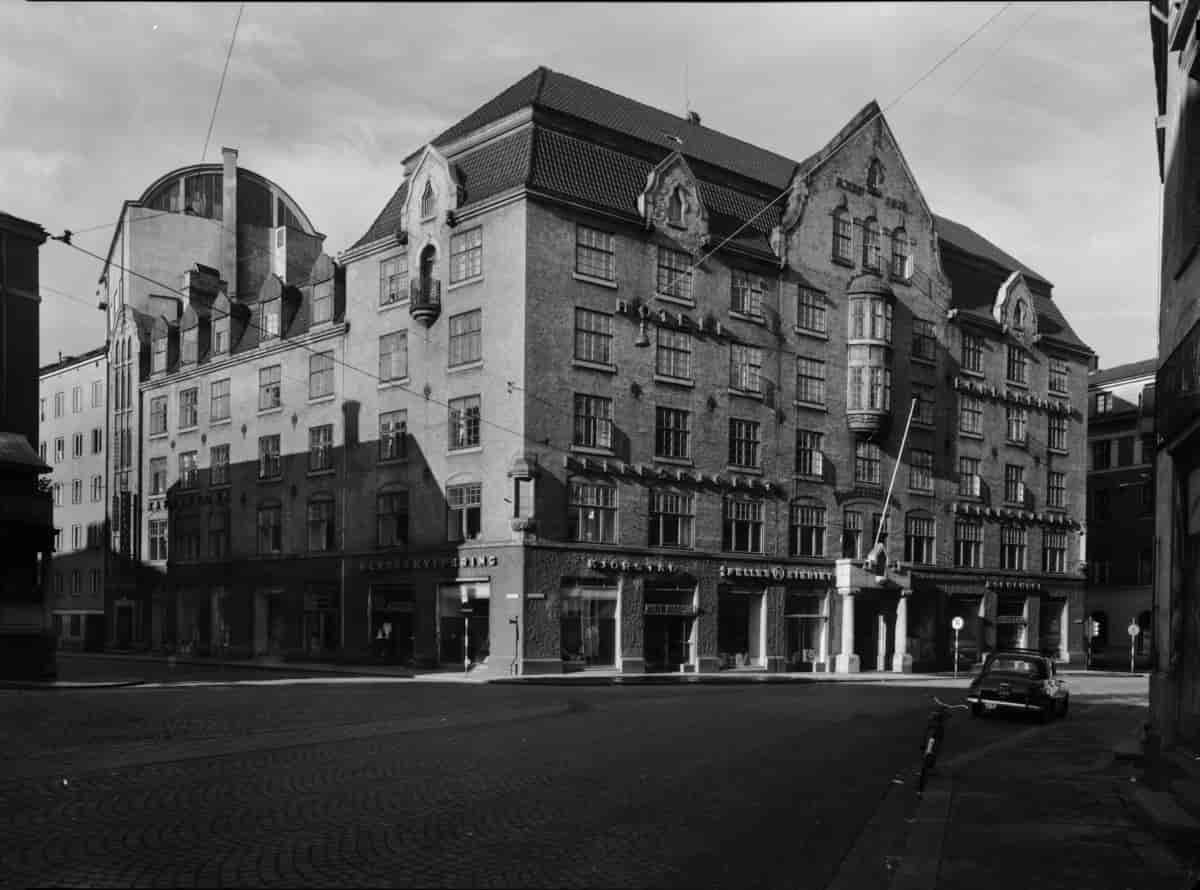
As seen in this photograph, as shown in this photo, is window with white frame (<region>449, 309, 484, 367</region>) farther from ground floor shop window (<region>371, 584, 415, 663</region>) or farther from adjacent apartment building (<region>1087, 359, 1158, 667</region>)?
adjacent apartment building (<region>1087, 359, 1158, 667</region>)

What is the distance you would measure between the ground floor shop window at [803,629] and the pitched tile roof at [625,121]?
1806cm

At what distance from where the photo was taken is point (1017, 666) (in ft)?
92.2

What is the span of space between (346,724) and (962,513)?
137ft

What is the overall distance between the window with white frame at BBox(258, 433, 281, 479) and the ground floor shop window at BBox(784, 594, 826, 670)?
23577 mm

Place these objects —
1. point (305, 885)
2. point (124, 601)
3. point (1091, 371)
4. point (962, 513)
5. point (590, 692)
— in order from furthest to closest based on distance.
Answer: point (1091, 371) → point (124, 601) → point (962, 513) → point (590, 692) → point (305, 885)

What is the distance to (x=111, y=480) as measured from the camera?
206ft

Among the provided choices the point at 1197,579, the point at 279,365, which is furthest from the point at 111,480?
the point at 1197,579

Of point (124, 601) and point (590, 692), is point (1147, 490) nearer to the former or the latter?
point (590, 692)

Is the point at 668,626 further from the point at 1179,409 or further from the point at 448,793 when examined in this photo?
the point at 448,793

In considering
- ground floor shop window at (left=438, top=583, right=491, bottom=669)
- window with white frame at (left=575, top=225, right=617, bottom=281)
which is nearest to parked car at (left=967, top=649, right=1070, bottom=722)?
ground floor shop window at (left=438, top=583, right=491, bottom=669)

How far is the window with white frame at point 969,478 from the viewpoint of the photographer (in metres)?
56.9

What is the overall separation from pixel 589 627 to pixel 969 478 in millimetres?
24937

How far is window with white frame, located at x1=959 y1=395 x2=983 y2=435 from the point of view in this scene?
5688cm

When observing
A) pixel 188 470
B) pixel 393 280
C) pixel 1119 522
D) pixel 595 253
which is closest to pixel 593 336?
pixel 595 253
